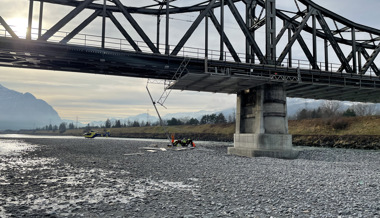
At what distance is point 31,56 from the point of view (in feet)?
97.0

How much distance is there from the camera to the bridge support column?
32.2 meters

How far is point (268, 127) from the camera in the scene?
32.9 meters

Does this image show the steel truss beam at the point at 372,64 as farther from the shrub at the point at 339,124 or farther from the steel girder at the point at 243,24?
the shrub at the point at 339,124

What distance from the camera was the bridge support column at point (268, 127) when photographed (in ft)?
105

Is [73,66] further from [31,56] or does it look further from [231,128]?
[231,128]

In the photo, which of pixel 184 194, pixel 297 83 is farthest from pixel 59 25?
pixel 297 83

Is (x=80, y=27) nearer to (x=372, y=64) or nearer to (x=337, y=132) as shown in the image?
(x=372, y=64)

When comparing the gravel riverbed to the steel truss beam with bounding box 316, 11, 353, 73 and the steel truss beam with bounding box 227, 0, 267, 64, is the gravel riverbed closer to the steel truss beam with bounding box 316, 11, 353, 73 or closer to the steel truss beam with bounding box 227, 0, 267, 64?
the steel truss beam with bounding box 227, 0, 267, 64

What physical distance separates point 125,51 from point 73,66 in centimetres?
754

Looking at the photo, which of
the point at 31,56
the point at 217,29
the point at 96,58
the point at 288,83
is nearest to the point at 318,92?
the point at 288,83

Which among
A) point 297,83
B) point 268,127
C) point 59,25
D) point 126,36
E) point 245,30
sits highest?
point 245,30

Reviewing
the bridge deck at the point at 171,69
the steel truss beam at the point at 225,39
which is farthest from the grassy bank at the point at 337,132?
the steel truss beam at the point at 225,39

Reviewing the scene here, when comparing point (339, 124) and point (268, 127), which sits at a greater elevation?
point (339, 124)

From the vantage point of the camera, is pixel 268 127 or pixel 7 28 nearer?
pixel 7 28
